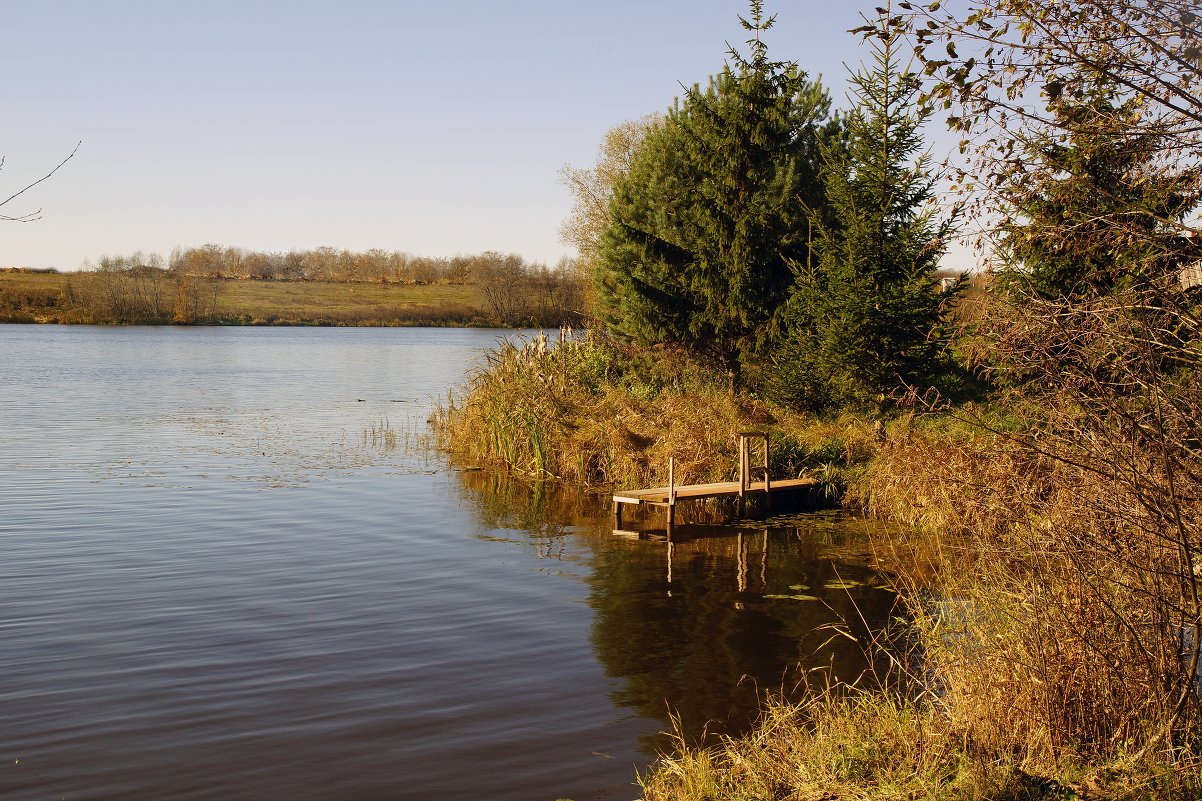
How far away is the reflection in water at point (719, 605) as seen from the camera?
9391mm

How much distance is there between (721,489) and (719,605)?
4724mm

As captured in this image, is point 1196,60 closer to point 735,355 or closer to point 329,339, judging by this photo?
point 735,355

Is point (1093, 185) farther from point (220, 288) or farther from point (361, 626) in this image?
point (220, 288)

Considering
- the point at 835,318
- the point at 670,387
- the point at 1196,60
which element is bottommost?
the point at 670,387

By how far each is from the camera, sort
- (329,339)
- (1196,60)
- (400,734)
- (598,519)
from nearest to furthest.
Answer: (1196,60) → (400,734) → (598,519) → (329,339)

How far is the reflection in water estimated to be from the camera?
939cm

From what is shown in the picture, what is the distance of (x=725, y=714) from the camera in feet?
28.7

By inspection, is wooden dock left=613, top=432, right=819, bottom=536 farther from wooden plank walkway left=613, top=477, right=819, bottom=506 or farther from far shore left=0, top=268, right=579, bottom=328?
far shore left=0, top=268, right=579, bottom=328

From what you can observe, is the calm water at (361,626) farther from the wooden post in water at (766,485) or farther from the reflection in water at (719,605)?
the wooden post in water at (766,485)

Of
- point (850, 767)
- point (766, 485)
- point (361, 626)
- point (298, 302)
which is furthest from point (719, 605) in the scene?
point (298, 302)

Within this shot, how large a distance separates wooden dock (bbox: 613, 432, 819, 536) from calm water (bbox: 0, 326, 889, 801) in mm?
574

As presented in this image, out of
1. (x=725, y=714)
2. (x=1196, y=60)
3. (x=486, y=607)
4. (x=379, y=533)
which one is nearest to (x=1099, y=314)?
(x=1196, y=60)

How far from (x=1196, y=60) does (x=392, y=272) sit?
12596 centimetres

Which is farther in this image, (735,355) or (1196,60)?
(735,355)
